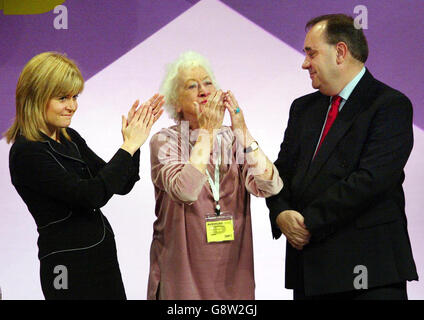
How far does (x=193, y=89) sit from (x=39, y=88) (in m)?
0.80

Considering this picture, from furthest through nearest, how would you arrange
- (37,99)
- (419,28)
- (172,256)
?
(419,28) < (172,256) < (37,99)

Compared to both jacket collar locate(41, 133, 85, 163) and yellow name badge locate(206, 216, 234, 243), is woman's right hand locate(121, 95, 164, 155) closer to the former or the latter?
jacket collar locate(41, 133, 85, 163)

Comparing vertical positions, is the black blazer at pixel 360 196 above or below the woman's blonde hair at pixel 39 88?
below

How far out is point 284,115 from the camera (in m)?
4.11

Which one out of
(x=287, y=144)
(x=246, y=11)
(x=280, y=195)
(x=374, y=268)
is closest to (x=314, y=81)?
(x=287, y=144)

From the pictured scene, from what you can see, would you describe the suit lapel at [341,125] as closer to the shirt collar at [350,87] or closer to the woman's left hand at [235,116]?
the shirt collar at [350,87]

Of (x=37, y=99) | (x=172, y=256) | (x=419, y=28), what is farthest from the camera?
(x=419, y=28)

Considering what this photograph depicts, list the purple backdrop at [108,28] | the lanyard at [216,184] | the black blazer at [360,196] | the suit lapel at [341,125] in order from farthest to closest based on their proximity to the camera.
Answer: the purple backdrop at [108,28], the lanyard at [216,184], the suit lapel at [341,125], the black blazer at [360,196]

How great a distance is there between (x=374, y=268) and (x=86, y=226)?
1.32m

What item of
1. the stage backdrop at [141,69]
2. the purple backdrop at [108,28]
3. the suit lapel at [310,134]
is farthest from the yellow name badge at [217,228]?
the purple backdrop at [108,28]

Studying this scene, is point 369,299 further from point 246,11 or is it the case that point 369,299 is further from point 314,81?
point 246,11

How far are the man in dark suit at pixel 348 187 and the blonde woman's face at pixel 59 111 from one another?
A: 3.51 feet

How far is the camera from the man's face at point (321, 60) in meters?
2.98

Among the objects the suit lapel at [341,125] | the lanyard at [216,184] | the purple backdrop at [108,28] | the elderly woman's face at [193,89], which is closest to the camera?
the suit lapel at [341,125]
